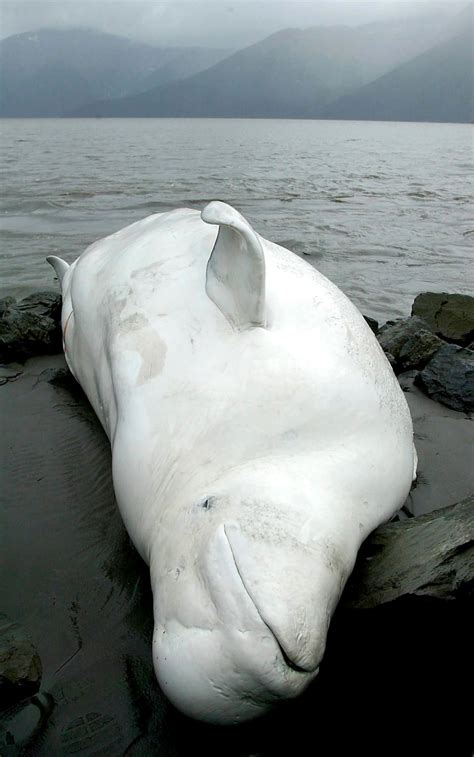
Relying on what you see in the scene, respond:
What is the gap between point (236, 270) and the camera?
312cm

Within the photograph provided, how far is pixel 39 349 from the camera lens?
5.83 meters

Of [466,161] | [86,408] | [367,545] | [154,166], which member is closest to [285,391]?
[367,545]

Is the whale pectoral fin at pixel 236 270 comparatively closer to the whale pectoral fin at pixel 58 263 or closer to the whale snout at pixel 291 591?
the whale snout at pixel 291 591

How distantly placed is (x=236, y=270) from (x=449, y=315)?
3.77 meters

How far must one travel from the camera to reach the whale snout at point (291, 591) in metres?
2.18

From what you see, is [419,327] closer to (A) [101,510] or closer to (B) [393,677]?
(A) [101,510]

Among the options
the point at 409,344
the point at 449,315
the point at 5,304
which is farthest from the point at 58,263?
the point at 449,315

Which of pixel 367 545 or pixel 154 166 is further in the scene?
pixel 154 166

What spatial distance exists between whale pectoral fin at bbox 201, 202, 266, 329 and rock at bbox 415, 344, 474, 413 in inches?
95.6

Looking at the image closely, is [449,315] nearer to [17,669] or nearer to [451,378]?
[451,378]

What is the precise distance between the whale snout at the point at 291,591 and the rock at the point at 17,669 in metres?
0.91

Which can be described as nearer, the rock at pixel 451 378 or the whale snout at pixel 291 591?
the whale snout at pixel 291 591

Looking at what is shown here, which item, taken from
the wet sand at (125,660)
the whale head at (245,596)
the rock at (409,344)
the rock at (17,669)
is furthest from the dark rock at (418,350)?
the rock at (17,669)

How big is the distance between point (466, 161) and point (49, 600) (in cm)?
3111
